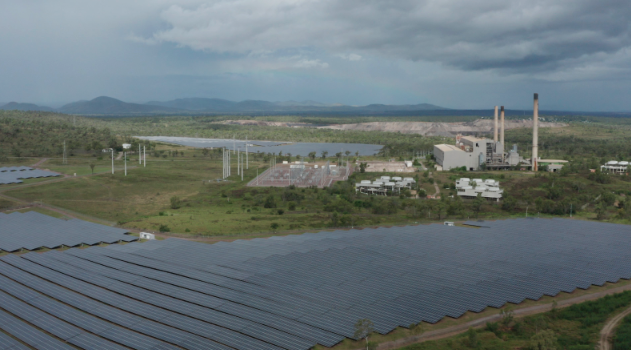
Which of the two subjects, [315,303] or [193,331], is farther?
[315,303]

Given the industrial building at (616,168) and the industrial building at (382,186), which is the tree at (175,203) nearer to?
the industrial building at (382,186)

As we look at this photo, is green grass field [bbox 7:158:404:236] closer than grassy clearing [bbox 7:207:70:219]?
Yes

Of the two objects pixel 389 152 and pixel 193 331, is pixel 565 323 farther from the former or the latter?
pixel 389 152

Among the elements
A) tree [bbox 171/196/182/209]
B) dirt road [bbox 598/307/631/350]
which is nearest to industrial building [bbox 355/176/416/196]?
tree [bbox 171/196/182/209]

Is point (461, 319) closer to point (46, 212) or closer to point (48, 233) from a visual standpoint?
point (48, 233)

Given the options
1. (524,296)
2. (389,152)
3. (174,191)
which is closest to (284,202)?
(174,191)

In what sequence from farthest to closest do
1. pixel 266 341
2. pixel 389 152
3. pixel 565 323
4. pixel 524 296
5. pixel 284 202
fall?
1. pixel 389 152
2. pixel 284 202
3. pixel 524 296
4. pixel 565 323
5. pixel 266 341

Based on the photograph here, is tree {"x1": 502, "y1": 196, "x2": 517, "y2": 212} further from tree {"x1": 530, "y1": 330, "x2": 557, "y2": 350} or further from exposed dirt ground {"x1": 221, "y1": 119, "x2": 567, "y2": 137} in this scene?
exposed dirt ground {"x1": 221, "y1": 119, "x2": 567, "y2": 137}

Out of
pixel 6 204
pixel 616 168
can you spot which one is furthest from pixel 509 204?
pixel 6 204
